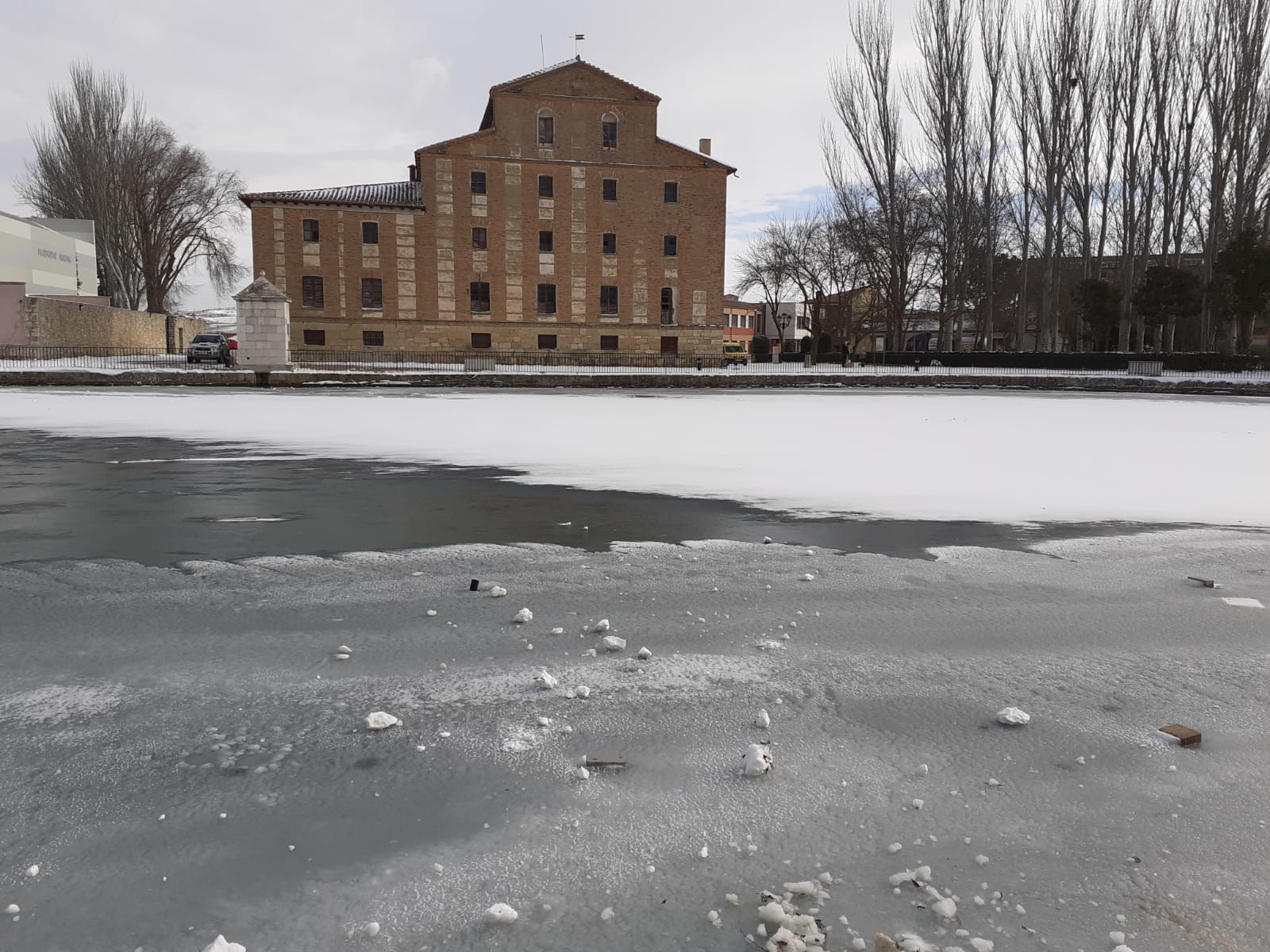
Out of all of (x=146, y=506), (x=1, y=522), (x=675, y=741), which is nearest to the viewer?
(x=675, y=741)

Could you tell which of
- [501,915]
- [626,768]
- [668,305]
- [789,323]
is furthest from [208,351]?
[789,323]

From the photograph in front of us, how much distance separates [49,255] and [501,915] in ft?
220

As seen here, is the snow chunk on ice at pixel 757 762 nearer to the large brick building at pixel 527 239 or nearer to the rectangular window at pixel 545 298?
the large brick building at pixel 527 239

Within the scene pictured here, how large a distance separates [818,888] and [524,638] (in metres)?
2.11

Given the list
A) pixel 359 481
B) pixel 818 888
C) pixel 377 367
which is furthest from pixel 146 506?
pixel 377 367

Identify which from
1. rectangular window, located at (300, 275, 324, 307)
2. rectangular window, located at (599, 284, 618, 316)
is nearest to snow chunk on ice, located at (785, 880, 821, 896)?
rectangular window, located at (599, 284, 618, 316)

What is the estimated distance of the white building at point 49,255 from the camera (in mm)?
51469

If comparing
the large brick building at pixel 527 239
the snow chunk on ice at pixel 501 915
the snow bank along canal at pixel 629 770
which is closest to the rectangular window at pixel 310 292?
the large brick building at pixel 527 239

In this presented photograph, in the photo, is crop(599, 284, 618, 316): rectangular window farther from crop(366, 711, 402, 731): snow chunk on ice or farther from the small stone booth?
crop(366, 711, 402, 731): snow chunk on ice

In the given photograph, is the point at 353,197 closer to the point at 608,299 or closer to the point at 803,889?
the point at 608,299

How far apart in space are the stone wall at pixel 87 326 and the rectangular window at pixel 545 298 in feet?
70.7

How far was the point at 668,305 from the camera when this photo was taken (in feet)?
155

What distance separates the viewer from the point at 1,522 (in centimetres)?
666

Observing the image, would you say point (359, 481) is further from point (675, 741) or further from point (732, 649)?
point (675, 741)
